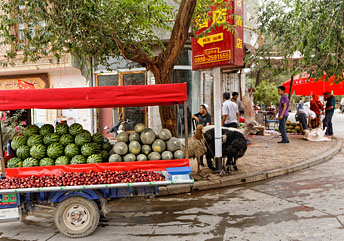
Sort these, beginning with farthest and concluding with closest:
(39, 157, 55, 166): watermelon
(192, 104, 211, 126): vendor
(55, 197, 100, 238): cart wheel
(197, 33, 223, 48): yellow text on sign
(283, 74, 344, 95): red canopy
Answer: (283, 74, 344, 95): red canopy
(192, 104, 211, 126): vendor
(197, 33, 223, 48): yellow text on sign
(39, 157, 55, 166): watermelon
(55, 197, 100, 238): cart wheel

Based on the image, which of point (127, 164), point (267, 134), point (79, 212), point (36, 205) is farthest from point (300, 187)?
point (267, 134)

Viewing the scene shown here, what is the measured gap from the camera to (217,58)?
22.0 ft

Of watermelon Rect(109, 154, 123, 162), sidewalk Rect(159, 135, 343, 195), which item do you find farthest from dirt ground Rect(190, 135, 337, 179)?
watermelon Rect(109, 154, 123, 162)

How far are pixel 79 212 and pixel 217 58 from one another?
180 inches

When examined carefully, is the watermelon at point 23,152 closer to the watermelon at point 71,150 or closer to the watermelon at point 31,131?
the watermelon at point 31,131

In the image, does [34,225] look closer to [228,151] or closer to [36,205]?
[36,205]

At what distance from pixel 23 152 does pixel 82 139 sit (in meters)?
0.92

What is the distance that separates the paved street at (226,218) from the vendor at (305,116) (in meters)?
7.49

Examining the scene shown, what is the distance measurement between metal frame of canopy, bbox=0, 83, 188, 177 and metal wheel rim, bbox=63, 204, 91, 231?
45.2 inches

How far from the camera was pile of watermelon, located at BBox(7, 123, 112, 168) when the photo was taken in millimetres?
4363

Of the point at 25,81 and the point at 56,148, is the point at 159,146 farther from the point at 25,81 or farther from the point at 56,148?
the point at 25,81

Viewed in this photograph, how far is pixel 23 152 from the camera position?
4.40 meters

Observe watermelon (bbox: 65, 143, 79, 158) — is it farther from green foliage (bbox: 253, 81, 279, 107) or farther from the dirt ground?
green foliage (bbox: 253, 81, 279, 107)

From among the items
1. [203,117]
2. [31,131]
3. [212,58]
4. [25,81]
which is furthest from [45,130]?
[25,81]
